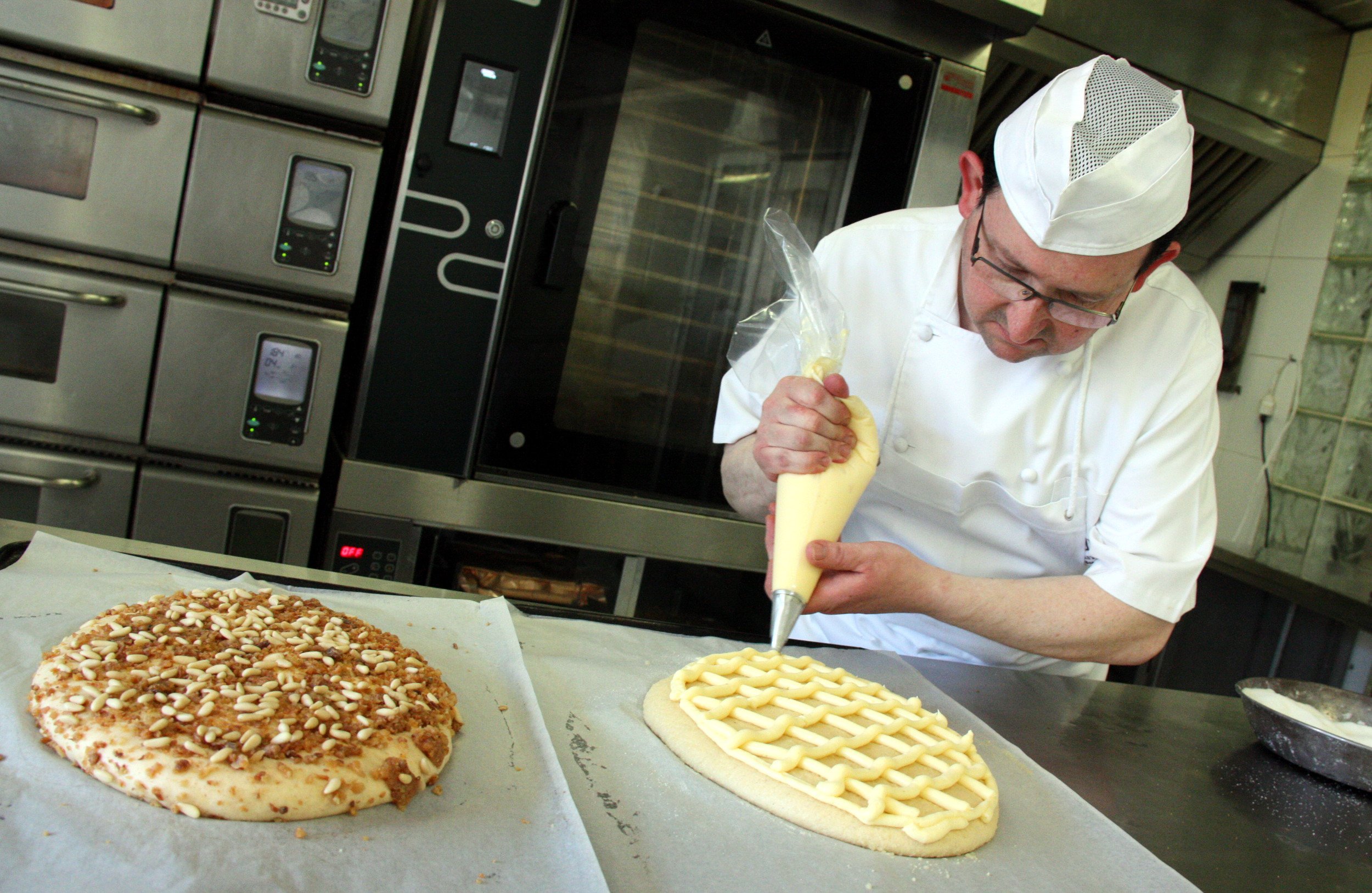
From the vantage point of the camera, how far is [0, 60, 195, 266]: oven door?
5.89ft

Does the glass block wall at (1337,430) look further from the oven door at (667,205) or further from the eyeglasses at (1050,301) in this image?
the eyeglasses at (1050,301)

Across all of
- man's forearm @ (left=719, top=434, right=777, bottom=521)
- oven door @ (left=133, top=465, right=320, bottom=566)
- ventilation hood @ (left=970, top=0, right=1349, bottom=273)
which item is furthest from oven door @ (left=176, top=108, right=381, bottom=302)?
ventilation hood @ (left=970, top=0, right=1349, bottom=273)

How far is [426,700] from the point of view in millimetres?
1001

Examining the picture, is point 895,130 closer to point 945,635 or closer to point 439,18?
point 439,18

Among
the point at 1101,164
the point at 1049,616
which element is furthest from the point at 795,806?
the point at 1101,164

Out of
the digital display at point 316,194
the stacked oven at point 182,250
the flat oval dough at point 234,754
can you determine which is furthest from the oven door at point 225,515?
the flat oval dough at point 234,754

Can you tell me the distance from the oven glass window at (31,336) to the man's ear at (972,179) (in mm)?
1624

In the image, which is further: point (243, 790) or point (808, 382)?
point (808, 382)

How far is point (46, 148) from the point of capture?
5.96 ft

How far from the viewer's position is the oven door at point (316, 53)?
6.10 feet

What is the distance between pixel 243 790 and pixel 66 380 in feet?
4.63

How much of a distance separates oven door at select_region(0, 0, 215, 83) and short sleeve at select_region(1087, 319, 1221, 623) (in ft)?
5.83

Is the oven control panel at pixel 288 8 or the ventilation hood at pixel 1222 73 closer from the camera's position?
the oven control panel at pixel 288 8

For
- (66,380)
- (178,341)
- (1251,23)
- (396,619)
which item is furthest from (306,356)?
(1251,23)
